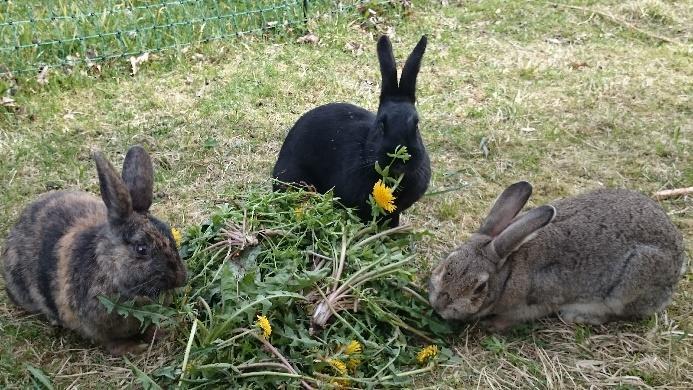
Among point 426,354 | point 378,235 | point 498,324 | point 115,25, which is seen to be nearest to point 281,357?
point 426,354

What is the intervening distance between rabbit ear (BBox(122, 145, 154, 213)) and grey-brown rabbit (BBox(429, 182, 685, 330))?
156cm

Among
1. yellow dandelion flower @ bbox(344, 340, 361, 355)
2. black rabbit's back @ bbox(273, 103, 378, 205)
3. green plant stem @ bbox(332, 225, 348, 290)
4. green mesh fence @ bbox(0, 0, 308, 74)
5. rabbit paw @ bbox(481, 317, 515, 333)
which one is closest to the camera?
yellow dandelion flower @ bbox(344, 340, 361, 355)

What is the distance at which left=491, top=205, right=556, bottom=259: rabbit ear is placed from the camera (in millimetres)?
3283

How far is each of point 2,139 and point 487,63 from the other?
14.6 ft

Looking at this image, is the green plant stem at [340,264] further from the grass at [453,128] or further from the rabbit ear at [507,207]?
the rabbit ear at [507,207]

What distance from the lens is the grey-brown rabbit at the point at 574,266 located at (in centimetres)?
348

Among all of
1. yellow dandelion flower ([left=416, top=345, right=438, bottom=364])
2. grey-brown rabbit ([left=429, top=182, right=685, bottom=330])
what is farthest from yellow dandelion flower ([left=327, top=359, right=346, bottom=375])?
grey-brown rabbit ([left=429, top=182, right=685, bottom=330])

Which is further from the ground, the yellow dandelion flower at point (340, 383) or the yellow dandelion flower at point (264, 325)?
the yellow dandelion flower at point (264, 325)

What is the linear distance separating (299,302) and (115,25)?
4349mm

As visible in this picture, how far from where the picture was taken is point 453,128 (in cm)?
550

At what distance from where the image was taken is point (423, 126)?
217 inches

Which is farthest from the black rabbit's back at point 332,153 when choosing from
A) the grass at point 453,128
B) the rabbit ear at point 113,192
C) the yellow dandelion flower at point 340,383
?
the rabbit ear at point 113,192

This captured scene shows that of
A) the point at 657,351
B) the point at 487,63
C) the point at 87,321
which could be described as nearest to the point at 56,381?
the point at 87,321

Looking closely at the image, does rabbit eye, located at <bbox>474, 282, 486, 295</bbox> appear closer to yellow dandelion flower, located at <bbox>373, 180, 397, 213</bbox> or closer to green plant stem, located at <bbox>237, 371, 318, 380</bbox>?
yellow dandelion flower, located at <bbox>373, 180, 397, 213</bbox>
